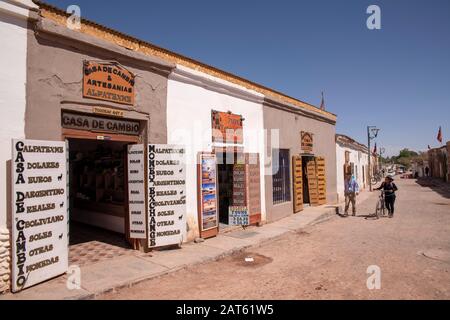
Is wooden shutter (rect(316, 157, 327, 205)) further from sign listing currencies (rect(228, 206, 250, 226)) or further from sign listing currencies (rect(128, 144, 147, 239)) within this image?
sign listing currencies (rect(128, 144, 147, 239))

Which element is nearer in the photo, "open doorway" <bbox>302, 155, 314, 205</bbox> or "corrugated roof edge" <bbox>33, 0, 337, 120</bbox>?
"corrugated roof edge" <bbox>33, 0, 337, 120</bbox>

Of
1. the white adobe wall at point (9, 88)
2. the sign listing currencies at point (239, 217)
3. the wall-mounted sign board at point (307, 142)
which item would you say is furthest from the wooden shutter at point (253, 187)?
the white adobe wall at point (9, 88)

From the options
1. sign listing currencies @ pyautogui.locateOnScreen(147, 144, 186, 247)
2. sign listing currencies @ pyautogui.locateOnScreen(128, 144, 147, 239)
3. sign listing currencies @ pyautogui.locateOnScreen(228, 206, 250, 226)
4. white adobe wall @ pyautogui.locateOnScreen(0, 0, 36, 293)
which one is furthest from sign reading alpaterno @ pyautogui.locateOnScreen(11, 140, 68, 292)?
sign listing currencies @ pyautogui.locateOnScreen(228, 206, 250, 226)

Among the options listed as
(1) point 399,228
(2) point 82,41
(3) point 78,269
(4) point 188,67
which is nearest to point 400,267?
(1) point 399,228

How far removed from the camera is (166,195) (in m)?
7.46

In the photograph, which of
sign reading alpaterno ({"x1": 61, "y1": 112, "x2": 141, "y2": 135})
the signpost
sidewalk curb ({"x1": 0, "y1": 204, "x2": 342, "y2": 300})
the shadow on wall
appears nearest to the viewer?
sidewalk curb ({"x1": 0, "y1": 204, "x2": 342, "y2": 300})

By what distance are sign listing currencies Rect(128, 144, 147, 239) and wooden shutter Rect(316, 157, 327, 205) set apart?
10358mm

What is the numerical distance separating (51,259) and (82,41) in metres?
3.87

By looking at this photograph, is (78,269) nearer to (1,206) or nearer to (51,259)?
(51,259)

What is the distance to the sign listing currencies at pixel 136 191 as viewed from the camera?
23.6 ft

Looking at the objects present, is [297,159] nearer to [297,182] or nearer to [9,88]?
[297,182]

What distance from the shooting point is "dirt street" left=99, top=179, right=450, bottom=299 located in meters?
5.13

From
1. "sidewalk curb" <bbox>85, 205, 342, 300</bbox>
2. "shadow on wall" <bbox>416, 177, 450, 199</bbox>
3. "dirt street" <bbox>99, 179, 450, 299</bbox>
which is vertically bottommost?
"dirt street" <bbox>99, 179, 450, 299</bbox>

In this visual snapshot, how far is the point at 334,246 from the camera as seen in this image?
A: 8.28 meters
